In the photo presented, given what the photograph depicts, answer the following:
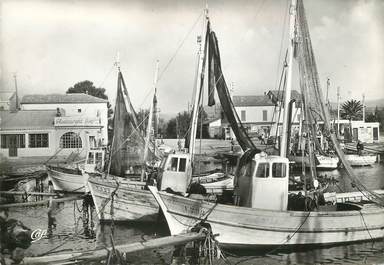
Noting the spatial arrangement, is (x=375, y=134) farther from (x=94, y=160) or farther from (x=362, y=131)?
(x=94, y=160)

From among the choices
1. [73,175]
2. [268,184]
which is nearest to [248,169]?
[268,184]

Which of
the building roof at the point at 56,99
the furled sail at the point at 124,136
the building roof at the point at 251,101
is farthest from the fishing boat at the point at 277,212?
the building roof at the point at 251,101

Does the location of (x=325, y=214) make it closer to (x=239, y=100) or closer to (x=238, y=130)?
(x=238, y=130)

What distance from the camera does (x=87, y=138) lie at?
3409cm

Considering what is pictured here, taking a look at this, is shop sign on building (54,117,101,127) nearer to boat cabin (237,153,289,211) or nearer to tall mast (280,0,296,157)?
tall mast (280,0,296,157)

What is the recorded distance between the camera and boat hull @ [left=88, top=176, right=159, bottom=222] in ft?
48.7

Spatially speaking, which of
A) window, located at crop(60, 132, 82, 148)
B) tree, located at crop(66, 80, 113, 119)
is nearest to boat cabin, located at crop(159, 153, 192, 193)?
window, located at crop(60, 132, 82, 148)

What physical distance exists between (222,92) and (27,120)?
22782mm

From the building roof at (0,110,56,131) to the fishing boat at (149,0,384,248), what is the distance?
22.6 m

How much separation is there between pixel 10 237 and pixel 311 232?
7.48m

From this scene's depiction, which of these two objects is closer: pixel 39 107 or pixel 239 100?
pixel 39 107

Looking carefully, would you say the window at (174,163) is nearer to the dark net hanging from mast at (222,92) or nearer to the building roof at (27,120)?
the dark net hanging from mast at (222,92)

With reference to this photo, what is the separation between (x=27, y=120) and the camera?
33.2 metres

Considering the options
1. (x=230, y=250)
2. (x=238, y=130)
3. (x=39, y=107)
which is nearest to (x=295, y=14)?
(x=238, y=130)
